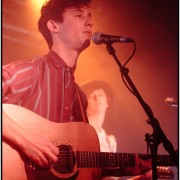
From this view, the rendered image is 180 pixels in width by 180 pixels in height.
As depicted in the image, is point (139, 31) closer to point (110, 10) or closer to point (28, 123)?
point (110, 10)

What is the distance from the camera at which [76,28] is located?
226cm

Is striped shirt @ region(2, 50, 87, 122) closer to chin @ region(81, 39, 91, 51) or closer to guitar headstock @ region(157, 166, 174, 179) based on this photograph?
chin @ region(81, 39, 91, 51)

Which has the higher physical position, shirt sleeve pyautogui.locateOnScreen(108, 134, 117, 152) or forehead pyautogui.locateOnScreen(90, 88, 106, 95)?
forehead pyautogui.locateOnScreen(90, 88, 106, 95)

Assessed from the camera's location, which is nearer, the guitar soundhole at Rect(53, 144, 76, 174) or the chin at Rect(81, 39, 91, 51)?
the guitar soundhole at Rect(53, 144, 76, 174)

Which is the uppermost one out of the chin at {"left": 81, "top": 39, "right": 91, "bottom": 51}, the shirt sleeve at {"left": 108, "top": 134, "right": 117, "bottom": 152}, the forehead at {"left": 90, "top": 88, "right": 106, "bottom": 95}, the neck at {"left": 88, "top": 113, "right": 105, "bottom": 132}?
the chin at {"left": 81, "top": 39, "right": 91, "bottom": 51}

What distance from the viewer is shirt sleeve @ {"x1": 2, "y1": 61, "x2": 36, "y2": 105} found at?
74.8 inches

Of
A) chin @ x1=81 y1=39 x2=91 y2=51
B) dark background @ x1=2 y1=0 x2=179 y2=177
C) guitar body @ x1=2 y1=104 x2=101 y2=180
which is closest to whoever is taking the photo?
guitar body @ x1=2 y1=104 x2=101 y2=180

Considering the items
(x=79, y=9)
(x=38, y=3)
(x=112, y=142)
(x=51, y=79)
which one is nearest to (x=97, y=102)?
(x=112, y=142)

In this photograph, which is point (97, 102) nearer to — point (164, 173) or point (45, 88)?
point (45, 88)

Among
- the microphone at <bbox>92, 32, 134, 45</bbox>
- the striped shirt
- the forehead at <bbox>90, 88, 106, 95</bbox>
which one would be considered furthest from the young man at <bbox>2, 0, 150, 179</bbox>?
the microphone at <bbox>92, 32, 134, 45</bbox>

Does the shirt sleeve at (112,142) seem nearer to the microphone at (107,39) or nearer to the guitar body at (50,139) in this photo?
the guitar body at (50,139)

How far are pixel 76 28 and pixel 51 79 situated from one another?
42cm

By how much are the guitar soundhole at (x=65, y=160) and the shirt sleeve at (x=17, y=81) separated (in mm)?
371

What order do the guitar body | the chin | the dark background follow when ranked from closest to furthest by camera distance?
1. the guitar body
2. the dark background
3. the chin
